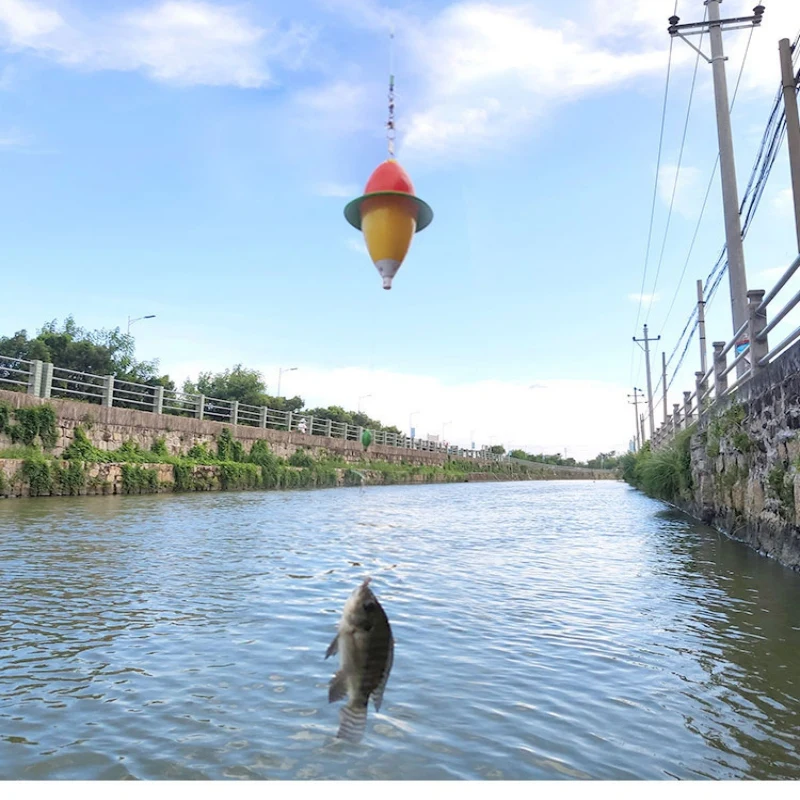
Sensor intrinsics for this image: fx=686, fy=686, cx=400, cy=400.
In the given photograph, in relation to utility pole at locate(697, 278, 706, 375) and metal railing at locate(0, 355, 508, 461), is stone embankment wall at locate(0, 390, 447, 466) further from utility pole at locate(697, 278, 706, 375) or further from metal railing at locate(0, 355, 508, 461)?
utility pole at locate(697, 278, 706, 375)

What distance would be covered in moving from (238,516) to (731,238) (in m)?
10.9

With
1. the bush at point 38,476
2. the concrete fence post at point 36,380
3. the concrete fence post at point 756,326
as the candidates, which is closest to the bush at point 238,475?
the concrete fence post at point 36,380

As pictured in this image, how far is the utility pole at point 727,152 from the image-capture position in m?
12.9

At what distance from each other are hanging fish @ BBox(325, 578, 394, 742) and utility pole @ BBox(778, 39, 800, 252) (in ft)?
25.9

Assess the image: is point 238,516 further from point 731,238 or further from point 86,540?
point 731,238

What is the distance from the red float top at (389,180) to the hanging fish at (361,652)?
34.4 inches

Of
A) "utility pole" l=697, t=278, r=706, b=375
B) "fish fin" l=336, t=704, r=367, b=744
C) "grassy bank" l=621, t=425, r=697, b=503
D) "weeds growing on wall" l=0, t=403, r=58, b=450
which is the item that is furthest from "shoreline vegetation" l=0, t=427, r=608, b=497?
"utility pole" l=697, t=278, r=706, b=375

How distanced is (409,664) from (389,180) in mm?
3353

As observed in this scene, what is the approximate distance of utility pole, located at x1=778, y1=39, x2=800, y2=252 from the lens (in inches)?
300

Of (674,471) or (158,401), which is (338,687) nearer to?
(674,471)

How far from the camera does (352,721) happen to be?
1.44m

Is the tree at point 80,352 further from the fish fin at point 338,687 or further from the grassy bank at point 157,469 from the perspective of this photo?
the fish fin at point 338,687

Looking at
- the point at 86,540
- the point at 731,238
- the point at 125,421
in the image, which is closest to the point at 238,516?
the point at 86,540
